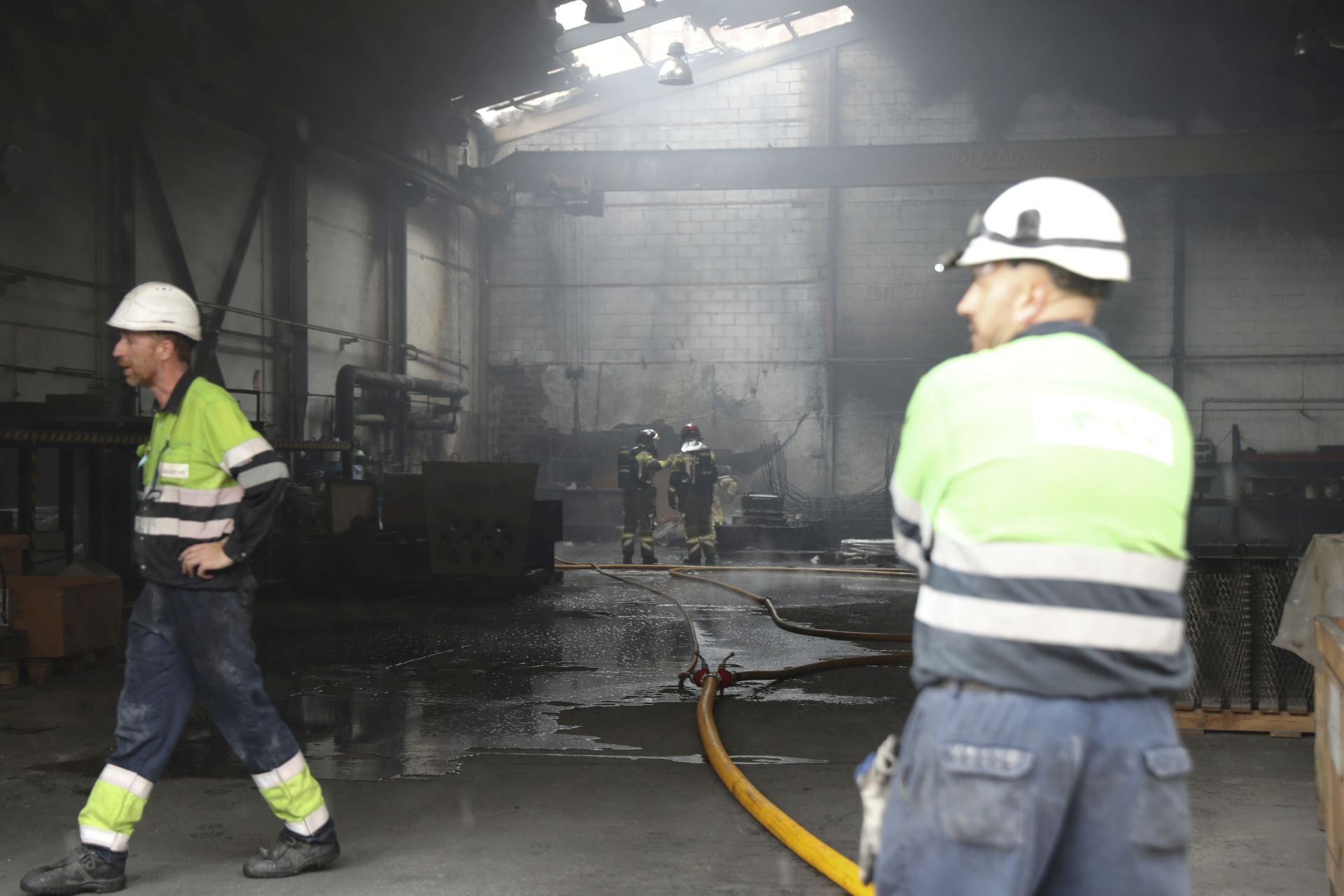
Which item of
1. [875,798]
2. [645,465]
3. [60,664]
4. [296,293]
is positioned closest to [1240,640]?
[875,798]

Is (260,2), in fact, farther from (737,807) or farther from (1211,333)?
(1211,333)

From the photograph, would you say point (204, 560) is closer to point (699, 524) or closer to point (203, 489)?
point (203, 489)

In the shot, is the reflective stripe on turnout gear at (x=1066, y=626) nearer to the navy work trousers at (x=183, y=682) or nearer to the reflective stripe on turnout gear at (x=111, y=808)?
the navy work trousers at (x=183, y=682)

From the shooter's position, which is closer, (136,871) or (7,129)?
(136,871)

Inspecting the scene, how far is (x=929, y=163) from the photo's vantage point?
50.6 feet

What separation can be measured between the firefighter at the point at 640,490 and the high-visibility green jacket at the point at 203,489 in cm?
1059

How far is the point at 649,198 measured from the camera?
21375 millimetres

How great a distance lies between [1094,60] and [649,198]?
7600 millimetres

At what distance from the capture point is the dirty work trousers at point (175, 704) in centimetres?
349

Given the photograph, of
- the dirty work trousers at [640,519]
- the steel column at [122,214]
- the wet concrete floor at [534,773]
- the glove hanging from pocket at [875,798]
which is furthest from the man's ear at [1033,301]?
the dirty work trousers at [640,519]

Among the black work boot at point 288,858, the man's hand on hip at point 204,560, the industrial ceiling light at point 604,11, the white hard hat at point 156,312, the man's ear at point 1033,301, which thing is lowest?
the black work boot at point 288,858

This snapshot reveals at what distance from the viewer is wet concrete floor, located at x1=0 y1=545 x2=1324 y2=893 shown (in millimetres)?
3754

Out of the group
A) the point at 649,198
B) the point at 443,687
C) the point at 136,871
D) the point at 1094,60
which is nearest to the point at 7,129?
the point at 443,687

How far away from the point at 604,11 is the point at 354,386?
19.3ft
